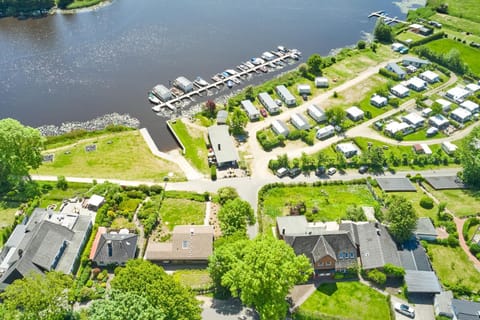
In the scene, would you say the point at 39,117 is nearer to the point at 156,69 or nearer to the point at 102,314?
the point at 156,69

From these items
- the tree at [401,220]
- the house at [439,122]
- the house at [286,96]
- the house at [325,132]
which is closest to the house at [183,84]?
the house at [286,96]

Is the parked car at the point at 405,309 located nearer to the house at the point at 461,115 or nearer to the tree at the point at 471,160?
the tree at the point at 471,160

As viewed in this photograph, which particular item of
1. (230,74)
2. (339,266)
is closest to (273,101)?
(230,74)

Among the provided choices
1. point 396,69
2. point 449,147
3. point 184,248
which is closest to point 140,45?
point 396,69

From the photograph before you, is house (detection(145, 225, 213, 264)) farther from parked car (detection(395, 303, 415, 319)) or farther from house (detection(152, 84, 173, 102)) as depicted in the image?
house (detection(152, 84, 173, 102))

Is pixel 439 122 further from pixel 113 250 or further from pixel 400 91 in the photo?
pixel 113 250

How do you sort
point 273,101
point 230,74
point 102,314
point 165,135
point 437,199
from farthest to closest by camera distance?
point 230,74, point 273,101, point 165,135, point 437,199, point 102,314
